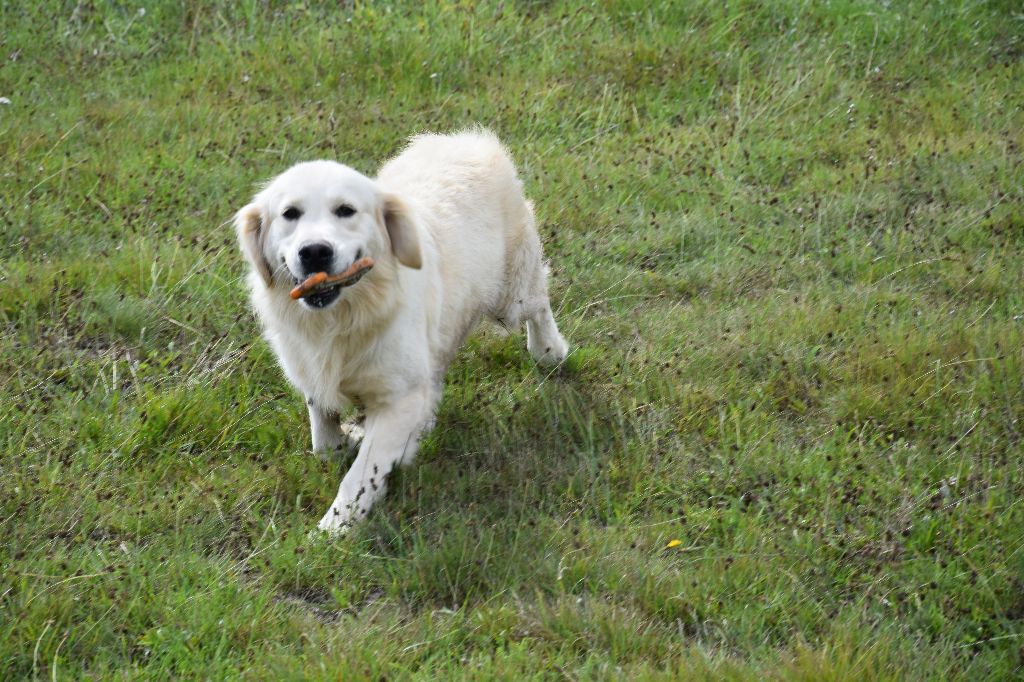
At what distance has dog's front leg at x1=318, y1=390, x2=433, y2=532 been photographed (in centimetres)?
386

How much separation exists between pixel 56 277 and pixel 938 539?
12.4 ft

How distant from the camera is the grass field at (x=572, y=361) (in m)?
3.35

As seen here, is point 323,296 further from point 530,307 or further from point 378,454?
point 530,307

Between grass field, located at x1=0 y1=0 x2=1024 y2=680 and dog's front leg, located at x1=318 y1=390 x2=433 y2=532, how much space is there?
0.32ft

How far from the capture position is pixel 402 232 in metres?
4.20

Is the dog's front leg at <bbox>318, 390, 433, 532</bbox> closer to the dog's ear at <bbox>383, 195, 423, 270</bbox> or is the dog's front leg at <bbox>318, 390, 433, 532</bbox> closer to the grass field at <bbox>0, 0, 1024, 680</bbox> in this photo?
the grass field at <bbox>0, 0, 1024, 680</bbox>

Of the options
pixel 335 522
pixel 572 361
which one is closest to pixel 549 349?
pixel 572 361

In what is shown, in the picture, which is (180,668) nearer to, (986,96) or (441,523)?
(441,523)

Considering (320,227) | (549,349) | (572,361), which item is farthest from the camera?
(549,349)

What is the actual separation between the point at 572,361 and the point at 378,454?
1213 mm

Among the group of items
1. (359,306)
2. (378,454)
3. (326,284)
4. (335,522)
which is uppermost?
(326,284)

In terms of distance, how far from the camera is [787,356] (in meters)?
4.88

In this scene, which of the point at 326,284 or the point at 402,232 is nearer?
the point at 326,284

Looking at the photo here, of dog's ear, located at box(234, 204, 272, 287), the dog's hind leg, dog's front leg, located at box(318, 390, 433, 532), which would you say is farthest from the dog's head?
the dog's hind leg
